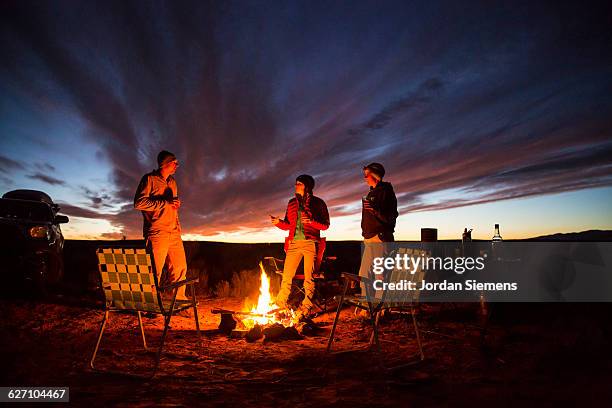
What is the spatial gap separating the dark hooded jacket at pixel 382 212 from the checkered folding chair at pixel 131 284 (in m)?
2.87

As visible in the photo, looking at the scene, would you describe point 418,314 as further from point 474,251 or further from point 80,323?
point 80,323

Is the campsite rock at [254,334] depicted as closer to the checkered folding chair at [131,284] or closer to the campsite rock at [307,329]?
the campsite rock at [307,329]

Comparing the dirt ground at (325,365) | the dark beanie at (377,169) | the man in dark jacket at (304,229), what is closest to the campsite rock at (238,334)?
the dirt ground at (325,365)

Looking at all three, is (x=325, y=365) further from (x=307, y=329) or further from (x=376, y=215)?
(x=376, y=215)

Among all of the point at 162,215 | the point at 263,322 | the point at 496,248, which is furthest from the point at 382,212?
the point at 496,248

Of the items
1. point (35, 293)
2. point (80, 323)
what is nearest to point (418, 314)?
point (80, 323)

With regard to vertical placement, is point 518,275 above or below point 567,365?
above

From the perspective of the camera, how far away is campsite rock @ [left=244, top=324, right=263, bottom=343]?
5.05m

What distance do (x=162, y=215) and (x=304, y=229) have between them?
2048 mm

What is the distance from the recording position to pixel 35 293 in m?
7.41

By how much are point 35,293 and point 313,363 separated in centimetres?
615

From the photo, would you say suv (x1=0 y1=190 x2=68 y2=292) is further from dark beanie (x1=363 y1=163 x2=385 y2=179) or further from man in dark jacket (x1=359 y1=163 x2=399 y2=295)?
dark beanie (x1=363 y1=163 x2=385 y2=179)

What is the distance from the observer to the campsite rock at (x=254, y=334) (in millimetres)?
5051

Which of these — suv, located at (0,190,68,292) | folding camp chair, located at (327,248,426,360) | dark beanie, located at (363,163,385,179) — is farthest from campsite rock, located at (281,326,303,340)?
suv, located at (0,190,68,292)
